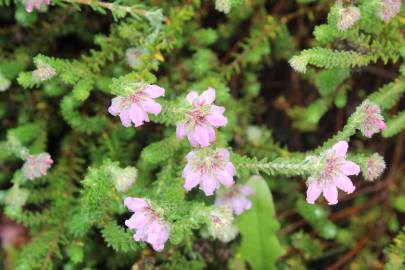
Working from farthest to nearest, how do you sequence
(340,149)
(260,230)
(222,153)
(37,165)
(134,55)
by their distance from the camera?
(260,230)
(134,55)
(37,165)
(222,153)
(340,149)

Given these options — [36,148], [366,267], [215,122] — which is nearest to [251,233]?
[366,267]

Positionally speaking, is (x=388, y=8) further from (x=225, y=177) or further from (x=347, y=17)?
(x=225, y=177)

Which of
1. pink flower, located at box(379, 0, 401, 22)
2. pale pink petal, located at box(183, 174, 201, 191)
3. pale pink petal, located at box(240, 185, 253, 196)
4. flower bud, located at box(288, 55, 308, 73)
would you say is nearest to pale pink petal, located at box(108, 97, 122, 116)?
pale pink petal, located at box(183, 174, 201, 191)

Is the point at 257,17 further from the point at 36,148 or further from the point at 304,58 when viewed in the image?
the point at 36,148

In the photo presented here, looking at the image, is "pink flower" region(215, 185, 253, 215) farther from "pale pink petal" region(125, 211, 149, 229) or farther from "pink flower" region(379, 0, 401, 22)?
"pink flower" region(379, 0, 401, 22)

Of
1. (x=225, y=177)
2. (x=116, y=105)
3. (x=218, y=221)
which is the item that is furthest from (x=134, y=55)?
(x=218, y=221)

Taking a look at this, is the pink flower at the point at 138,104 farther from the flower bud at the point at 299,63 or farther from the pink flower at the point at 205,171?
the flower bud at the point at 299,63

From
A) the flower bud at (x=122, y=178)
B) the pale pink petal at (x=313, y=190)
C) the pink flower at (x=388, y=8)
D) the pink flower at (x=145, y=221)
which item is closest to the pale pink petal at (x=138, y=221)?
the pink flower at (x=145, y=221)
